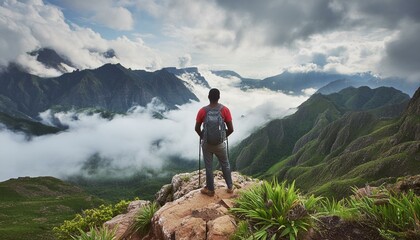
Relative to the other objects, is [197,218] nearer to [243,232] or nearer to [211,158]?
[243,232]

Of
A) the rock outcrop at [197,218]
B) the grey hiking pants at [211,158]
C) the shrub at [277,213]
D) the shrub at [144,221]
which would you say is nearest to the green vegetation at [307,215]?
the shrub at [277,213]

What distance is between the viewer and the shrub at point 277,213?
9.54 m

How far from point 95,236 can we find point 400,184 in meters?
11.4

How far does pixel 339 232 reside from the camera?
996cm

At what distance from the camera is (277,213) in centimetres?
1005

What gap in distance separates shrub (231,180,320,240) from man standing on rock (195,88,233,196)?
405cm

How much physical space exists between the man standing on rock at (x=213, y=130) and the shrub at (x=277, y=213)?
4049 millimetres

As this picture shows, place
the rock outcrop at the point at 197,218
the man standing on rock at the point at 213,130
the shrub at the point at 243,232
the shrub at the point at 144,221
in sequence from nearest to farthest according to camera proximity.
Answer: the shrub at the point at 243,232 → the rock outcrop at the point at 197,218 → the shrub at the point at 144,221 → the man standing on rock at the point at 213,130

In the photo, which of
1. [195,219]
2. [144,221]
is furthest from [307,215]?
[144,221]

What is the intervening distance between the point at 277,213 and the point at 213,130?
5407 millimetres

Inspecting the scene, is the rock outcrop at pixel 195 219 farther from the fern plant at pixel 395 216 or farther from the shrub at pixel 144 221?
the fern plant at pixel 395 216

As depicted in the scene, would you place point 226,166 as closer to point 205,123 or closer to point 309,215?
point 205,123

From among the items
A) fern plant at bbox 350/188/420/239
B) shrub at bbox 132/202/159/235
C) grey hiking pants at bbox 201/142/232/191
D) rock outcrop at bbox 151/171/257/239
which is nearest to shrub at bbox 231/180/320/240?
rock outcrop at bbox 151/171/257/239

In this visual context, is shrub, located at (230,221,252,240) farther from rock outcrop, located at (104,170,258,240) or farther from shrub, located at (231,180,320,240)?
rock outcrop, located at (104,170,258,240)
